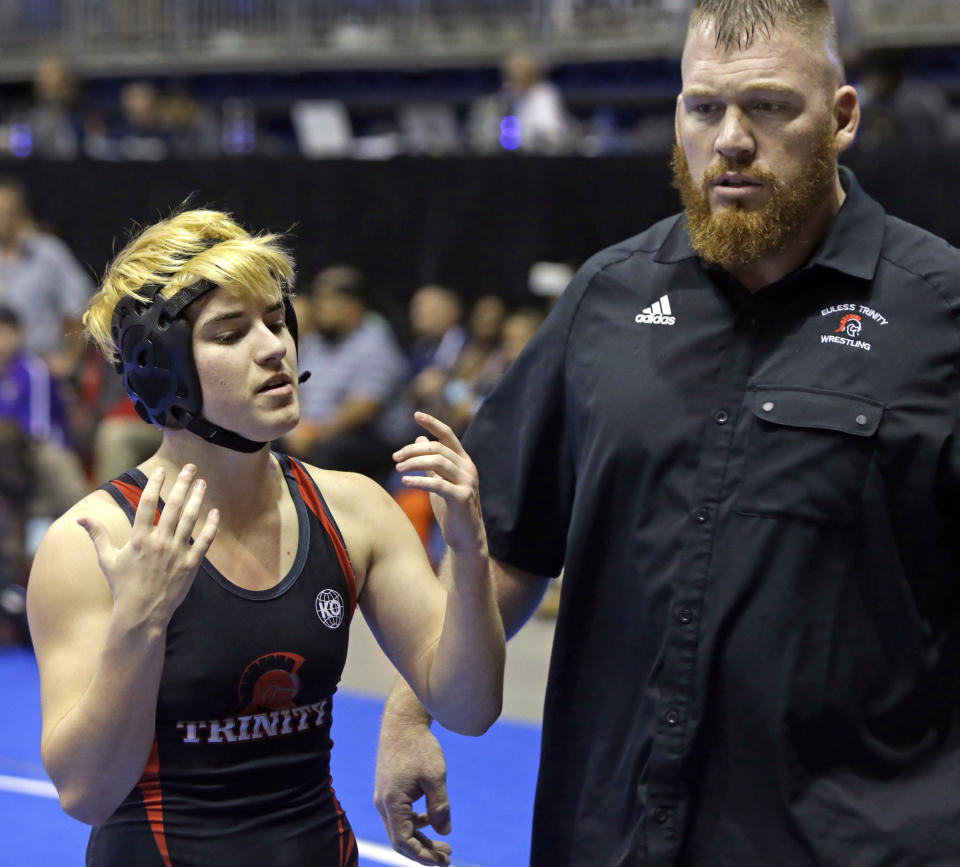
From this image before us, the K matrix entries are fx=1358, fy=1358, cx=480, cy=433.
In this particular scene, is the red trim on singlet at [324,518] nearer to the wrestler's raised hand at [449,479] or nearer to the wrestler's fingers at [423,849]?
the wrestler's raised hand at [449,479]

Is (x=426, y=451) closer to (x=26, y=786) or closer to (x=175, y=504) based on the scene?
(x=175, y=504)

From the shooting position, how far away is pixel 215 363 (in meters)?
2.29

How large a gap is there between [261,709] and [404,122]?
37.5 feet

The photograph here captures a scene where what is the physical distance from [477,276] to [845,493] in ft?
22.8

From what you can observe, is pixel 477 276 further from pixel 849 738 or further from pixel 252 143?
pixel 849 738

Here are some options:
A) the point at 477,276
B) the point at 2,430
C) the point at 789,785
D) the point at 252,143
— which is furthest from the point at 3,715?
the point at 252,143

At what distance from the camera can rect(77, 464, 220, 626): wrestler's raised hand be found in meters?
2.01

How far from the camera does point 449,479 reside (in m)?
2.19

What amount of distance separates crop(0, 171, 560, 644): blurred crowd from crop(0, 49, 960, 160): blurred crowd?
139 cm

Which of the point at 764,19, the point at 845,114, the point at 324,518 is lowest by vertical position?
the point at 324,518

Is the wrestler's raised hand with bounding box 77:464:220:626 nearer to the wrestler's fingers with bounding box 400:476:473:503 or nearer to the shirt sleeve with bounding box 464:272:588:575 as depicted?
the wrestler's fingers with bounding box 400:476:473:503

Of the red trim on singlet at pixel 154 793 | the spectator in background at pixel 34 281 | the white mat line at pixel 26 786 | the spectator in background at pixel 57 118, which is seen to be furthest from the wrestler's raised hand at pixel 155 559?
the spectator in background at pixel 57 118

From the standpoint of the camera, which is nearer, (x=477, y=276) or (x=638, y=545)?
(x=638, y=545)

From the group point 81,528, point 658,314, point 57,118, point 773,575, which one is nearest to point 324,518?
point 81,528
